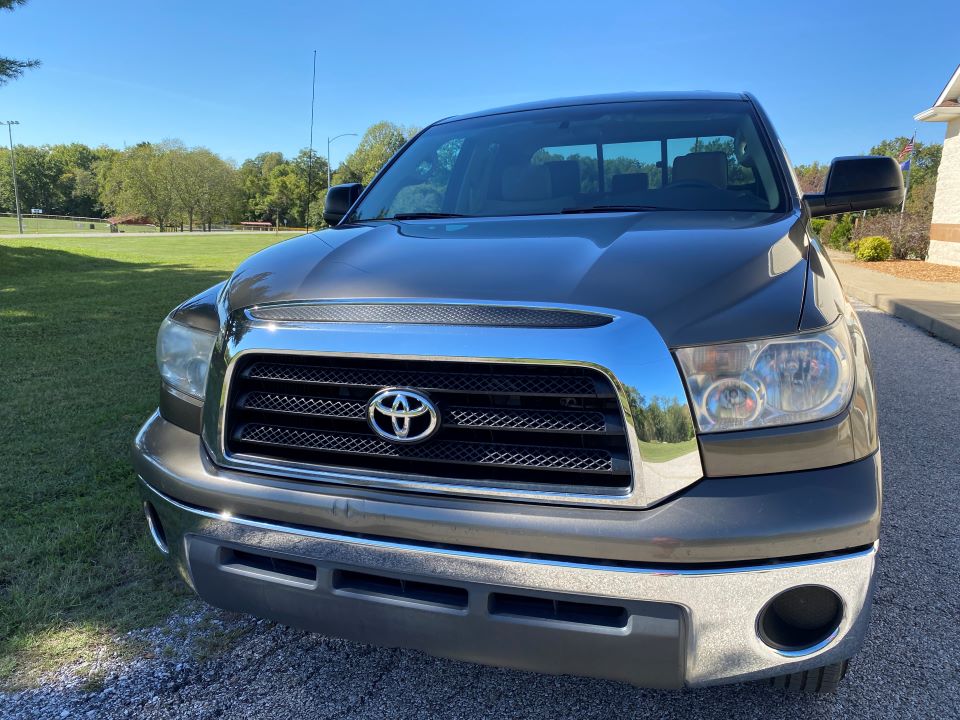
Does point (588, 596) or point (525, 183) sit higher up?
point (525, 183)

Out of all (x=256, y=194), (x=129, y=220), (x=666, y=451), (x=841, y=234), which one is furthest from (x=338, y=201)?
(x=256, y=194)

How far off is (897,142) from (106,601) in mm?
110058

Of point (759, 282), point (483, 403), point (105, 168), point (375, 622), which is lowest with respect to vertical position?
point (375, 622)

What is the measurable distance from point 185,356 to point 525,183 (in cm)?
154

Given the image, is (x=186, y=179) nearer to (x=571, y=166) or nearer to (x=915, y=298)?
(x=915, y=298)

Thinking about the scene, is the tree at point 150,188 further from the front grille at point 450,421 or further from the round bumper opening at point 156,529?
the front grille at point 450,421

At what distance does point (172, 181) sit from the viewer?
259ft

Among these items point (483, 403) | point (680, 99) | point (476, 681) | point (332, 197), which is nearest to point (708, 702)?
point (476, 681)

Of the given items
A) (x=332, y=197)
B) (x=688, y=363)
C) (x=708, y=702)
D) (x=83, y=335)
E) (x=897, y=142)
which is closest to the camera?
(x=688, y=363)

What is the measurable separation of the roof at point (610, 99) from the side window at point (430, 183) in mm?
280

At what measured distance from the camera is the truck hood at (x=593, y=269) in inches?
59.8

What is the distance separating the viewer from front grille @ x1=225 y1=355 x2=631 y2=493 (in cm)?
148

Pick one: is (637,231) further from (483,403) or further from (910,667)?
(910,667)

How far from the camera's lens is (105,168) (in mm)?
108125
